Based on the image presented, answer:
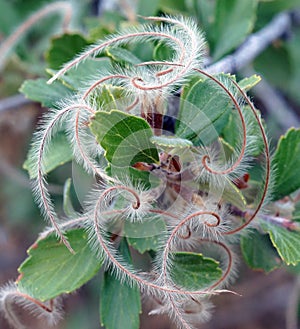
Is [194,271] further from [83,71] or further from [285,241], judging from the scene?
[83,71]

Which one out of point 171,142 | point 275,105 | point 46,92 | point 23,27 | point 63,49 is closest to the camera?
point 171,142

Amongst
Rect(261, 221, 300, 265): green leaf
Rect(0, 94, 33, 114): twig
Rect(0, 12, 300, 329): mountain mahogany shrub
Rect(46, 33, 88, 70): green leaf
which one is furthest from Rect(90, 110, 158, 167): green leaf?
Rect(0, 94, 33, 114): twig

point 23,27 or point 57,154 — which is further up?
point 23,27

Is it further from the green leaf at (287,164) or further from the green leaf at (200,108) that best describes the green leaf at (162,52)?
the green leaf at (287,164)

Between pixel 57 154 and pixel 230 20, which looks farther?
pixel 230 20

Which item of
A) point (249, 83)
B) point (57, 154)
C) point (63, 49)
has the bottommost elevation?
point (249, 83)

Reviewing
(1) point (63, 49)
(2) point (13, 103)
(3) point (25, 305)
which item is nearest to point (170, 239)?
(3) point (25, 305)

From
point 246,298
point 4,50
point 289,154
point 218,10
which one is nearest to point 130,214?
point 289,154

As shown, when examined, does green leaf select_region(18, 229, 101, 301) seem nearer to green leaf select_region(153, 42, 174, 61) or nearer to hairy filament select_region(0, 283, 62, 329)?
hairy filament select_region(0, 283, 62, 329)
